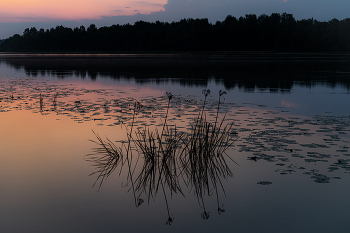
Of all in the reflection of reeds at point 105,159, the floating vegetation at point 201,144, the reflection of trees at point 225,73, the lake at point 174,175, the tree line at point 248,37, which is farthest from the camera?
the tree line at point 248,37

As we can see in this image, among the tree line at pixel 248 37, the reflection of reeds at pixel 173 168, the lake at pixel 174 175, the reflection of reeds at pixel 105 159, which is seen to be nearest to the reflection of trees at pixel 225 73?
the lake at pixel 174 175

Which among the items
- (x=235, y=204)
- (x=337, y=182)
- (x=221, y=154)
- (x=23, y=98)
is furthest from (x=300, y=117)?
(x=23, y=98)

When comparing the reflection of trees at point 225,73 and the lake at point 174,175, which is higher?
the reflection of trees at point 225,73

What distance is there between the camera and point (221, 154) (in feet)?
29.4

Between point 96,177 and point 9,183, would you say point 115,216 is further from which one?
point 9,183

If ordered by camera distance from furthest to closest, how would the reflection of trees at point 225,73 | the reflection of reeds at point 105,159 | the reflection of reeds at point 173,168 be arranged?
the reflection of trees at point 225,73 → the reflection of reeds at point 105,159 → the reflection of reeds at point 173,168

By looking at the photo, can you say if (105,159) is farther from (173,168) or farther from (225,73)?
(225,73)

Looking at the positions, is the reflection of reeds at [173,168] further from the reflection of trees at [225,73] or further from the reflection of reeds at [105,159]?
A: the reflection of trees at [225,73]

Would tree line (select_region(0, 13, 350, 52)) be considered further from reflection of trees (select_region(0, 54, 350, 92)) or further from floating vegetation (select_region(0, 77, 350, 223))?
floating vegetation (select_region(0, 77, 350, 223))

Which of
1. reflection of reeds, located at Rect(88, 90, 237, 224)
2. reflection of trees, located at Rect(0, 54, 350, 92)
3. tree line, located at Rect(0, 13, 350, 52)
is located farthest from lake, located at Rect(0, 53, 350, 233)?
tree line, located at Rect(0, 13, 350, 52)

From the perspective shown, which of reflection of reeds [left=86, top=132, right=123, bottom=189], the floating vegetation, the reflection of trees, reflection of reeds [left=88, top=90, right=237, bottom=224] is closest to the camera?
reflection of reeds [left=88, top=90, right=237, bottom=224]

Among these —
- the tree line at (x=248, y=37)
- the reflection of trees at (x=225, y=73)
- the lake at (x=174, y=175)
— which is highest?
the tree line at (x=248, y=37)

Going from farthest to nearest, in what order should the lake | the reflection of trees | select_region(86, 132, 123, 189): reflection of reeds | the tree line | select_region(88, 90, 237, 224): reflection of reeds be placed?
the tree line
the reflection of trees
select_region(86, 132, 123, 189): reflection of reeds
select_region(88, 90, 237, 224): reflection of reeds
the lake

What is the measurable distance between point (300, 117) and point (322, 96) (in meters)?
6.85
